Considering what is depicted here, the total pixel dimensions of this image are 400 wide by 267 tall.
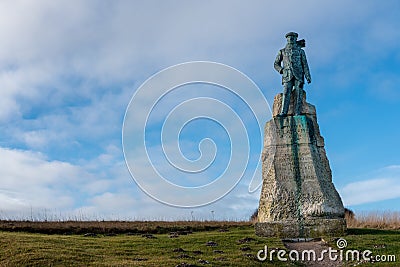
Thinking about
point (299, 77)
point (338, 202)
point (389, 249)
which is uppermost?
point (299, 77)

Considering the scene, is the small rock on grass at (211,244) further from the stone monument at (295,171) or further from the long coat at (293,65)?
the long coat at (293,65)

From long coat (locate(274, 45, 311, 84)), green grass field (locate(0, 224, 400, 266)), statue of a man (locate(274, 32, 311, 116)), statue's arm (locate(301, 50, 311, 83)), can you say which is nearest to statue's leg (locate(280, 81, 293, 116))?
statue of a man (locate(274, 32, 311, 116))

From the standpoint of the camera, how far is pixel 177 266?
15875 mm

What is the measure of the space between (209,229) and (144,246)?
7782 millimetres

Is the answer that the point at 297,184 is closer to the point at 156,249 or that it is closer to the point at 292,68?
the point at 292,68

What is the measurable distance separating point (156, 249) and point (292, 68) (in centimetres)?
1176

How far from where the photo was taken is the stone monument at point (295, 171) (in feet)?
72.9

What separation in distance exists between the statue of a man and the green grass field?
702cm

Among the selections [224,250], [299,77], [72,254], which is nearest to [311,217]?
[224,250]

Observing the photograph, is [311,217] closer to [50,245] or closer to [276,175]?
[276,175]

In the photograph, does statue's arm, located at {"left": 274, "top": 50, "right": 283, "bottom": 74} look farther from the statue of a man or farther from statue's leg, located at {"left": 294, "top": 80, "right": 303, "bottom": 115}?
statue's leg, located at {"left": 294, "top": 80, "right": 303, "bottom": 115}

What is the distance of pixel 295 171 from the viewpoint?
23.4 meters

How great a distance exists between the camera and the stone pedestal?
22156mm

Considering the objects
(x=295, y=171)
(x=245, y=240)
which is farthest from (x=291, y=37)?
(x=245, y=240)
